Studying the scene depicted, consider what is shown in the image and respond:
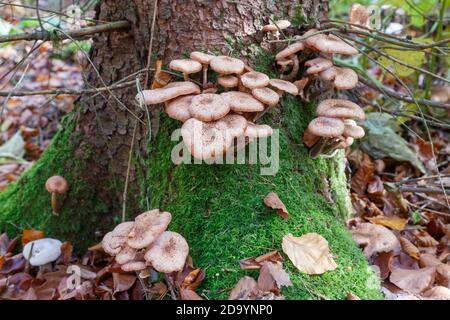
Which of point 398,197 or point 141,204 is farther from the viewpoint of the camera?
point 398,197

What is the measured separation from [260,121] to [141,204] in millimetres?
1057

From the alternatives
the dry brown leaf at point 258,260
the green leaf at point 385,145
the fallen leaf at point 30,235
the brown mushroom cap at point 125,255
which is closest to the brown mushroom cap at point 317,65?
the dry brown leaf at point 258,260

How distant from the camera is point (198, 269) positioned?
7.71 feet

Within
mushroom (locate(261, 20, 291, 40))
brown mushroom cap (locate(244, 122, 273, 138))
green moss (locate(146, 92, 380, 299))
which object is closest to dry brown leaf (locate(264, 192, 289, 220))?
green moss (locate(146, 92, 380, 299))

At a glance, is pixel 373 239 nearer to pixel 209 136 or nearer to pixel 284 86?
pixel 284 86

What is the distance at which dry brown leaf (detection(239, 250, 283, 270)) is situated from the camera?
2.26m

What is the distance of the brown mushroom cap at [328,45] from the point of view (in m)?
2.56

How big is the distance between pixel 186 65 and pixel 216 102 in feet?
1.03

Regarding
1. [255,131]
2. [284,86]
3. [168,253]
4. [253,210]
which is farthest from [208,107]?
[168,253]

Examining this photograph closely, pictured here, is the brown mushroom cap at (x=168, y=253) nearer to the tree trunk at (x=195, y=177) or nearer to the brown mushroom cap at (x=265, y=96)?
the tree trunk at (x=195, y=177)

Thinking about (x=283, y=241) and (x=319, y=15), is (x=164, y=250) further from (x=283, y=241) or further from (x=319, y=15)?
(x=319, y=15)

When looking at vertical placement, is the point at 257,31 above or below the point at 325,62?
above

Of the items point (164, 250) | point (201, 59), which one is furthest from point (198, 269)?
point (201, 59)
